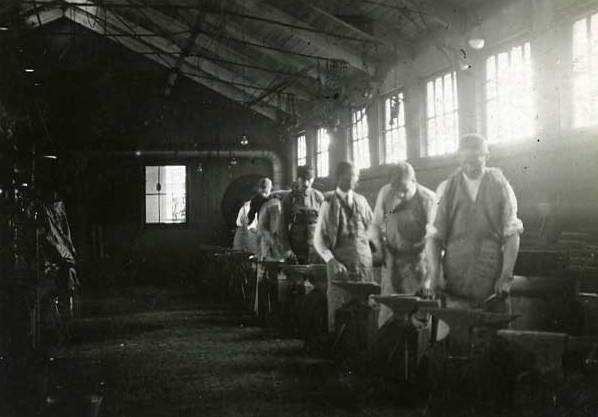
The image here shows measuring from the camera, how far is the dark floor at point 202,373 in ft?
18.6

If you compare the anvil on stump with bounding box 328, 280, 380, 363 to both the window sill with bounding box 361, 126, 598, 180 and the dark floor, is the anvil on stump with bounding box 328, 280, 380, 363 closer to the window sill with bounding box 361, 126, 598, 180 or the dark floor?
the dark floor

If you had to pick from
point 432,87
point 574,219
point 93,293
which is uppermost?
point 432,87

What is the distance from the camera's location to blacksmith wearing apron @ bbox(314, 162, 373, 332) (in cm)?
755

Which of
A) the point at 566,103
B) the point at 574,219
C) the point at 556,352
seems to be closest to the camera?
the point at 556,352

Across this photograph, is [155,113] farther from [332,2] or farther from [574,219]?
[574,219]

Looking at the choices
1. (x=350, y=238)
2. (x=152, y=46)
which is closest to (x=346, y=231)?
(x=350, y=238)

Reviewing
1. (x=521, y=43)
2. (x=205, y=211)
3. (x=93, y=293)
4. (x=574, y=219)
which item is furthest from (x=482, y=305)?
(x=205, y=211)

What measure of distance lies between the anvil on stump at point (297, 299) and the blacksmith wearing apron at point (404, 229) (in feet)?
3.52

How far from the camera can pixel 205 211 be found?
23141mm

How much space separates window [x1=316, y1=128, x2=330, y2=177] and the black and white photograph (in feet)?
0.29

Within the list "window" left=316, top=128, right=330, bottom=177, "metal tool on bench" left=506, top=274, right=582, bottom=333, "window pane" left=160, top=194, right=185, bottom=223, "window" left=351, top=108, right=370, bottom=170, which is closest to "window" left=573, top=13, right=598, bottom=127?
"metal tool on bench" left=506, top=274, right=582, bottom=333

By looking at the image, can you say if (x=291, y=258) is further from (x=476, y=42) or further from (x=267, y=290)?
(x=476, y=42)

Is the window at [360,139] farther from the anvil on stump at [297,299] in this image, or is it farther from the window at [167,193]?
the window at [167,193]

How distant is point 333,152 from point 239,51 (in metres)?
3.37
